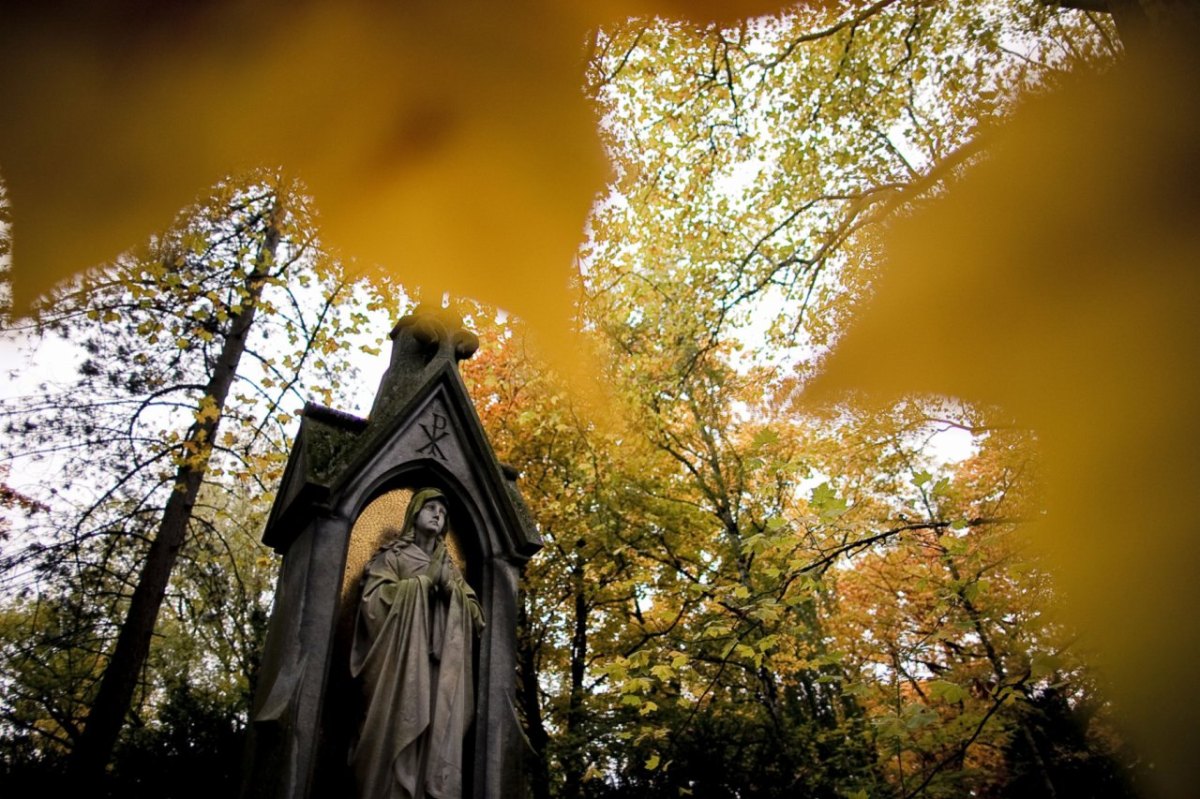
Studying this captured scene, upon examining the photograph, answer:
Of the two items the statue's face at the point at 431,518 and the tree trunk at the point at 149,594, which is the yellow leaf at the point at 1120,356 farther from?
the tree trunk at the point at 149,594

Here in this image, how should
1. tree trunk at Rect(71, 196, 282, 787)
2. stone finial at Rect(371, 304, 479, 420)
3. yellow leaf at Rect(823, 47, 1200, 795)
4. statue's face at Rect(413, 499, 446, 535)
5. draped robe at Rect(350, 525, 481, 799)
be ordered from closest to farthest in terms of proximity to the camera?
yellow leaf at Rect(823, 47, 1200, 795), draped robe at Rect(350, 525, 481, 799), statue's face at Rect(413, 499, 446, 535), stone finial at Rect(371, 304, 479, 420), tree trunk at Rect(71, 196, 282, 787)

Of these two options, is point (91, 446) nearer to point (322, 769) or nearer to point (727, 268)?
point (322, 769)

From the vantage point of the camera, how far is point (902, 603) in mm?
17047

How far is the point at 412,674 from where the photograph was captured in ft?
12.3

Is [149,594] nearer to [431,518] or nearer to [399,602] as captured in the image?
[431,518]

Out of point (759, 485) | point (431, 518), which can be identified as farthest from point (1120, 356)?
point (759, 485)

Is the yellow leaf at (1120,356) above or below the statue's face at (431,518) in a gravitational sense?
below

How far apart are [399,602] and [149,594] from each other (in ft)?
16.2

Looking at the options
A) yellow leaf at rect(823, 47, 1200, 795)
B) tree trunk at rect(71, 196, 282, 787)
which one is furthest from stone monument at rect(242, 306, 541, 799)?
yellow leaf at rect(823, 47, 1200, 795)

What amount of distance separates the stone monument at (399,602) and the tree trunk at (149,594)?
230 centimetres

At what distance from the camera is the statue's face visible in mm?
4480

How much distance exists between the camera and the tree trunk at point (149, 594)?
21.0 feet

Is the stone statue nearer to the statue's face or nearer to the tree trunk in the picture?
the statue's face

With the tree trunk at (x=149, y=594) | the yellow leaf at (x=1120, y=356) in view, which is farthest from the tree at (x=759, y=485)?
the tree trunk at (x=149, y=594)
